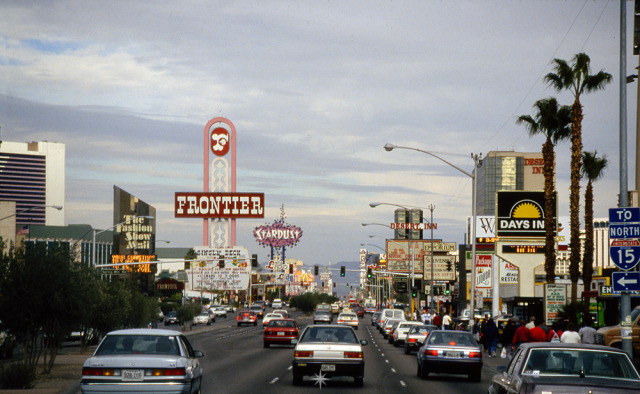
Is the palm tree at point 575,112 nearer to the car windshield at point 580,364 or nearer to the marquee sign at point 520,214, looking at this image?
the marquee sign at point 520,214

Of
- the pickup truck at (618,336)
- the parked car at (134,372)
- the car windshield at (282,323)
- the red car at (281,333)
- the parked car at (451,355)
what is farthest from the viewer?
the car windshield at (282,323)

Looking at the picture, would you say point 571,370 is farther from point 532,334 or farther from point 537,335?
point 532,334

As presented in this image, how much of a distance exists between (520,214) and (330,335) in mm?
35960

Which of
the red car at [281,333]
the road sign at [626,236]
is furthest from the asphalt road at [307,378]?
the road sign at [626,236]

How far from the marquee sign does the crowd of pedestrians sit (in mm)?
14847

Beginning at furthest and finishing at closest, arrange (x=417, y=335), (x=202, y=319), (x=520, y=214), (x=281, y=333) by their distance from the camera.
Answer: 1. (x=202, y=319)
2. (x=520, y=214)
3. (x=281, y=333)
4. (x=417, y=335)

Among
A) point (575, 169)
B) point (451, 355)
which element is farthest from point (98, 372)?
point (575, 169)

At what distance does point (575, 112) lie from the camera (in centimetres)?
4003

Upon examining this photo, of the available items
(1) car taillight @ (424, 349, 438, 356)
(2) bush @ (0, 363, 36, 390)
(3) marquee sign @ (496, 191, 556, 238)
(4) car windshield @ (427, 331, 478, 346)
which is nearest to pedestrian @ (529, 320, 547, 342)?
(4) car windshield @ (427, 331, 478, 346)

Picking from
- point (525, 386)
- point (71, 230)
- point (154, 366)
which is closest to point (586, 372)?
point (525, 386)

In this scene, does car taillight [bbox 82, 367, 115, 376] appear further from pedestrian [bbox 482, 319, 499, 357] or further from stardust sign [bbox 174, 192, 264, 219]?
stardust sign [bbox 174, 192, 264, 219]

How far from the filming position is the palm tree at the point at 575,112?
39875 mm

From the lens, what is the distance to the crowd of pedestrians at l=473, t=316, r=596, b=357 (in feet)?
78.9

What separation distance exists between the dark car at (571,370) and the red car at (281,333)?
31.8m
